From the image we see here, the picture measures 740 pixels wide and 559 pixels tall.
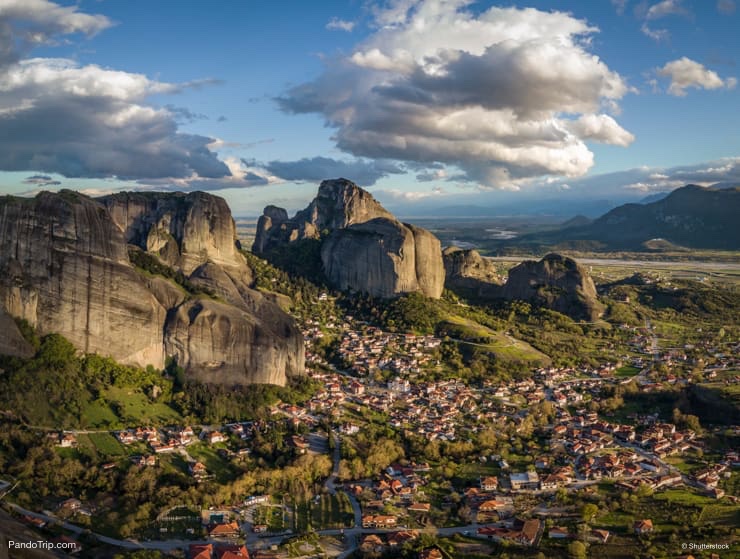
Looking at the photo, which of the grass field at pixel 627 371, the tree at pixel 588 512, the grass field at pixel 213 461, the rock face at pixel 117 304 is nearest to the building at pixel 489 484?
the tree at pixel 588 512

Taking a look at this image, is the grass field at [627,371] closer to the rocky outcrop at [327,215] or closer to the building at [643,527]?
the building at [643,527]

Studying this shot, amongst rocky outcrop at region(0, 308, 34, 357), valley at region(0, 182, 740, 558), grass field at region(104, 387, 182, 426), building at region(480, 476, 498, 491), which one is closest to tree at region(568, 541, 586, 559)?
valley at region(0, 182, 740, 558)

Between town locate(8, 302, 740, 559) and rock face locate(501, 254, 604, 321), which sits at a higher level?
rock face locate(501, 254, 604, 321)

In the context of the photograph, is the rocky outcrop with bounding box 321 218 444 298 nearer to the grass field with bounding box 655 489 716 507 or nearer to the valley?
the valley

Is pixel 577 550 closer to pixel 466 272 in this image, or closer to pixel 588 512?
pixel 588 512

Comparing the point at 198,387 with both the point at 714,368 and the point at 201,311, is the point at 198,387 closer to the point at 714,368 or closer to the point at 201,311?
the point at 201,311

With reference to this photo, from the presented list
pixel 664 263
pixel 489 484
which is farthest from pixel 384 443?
pixel 664 263
